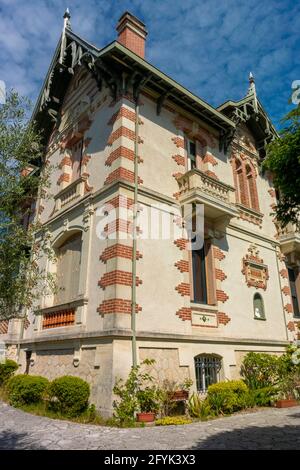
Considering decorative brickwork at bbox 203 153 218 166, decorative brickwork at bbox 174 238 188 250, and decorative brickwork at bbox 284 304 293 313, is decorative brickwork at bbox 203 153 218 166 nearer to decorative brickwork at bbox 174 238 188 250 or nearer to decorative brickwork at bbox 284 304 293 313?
decorative brickwork at bbox 174 238 188 250

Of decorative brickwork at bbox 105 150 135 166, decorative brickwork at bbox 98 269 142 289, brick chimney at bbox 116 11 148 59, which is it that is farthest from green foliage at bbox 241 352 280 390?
brick chimney at bbox 116 11 148 59

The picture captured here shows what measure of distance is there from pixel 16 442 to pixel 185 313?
5256 millimetres

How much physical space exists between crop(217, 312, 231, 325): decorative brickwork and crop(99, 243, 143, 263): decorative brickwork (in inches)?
139

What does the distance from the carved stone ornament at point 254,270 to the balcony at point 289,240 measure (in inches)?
73.5

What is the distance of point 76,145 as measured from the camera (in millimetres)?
13766

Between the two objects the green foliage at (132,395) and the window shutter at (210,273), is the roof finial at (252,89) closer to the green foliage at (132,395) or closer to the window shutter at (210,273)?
the window shutter at (210,273)

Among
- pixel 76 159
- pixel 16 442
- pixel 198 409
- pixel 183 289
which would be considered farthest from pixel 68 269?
pixel 16 442

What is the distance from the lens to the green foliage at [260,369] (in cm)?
1112

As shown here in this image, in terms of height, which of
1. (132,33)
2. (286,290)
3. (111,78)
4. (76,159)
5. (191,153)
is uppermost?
(132,33)

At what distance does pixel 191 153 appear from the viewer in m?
13.3

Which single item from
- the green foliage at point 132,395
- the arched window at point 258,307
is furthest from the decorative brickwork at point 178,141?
the green foliage at point 132,395

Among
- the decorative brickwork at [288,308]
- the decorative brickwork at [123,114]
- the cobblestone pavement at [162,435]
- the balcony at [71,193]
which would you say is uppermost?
the decorative brickwork at [123,114]

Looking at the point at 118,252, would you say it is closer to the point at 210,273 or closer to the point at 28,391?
the point at 210,273
